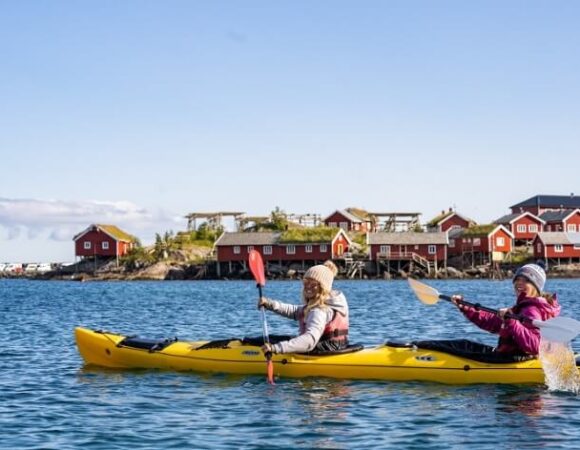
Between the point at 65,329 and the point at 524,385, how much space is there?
14.5 metres

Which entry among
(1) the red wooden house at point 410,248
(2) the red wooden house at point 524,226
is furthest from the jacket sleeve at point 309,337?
(2) the red wooden house at point 524,226

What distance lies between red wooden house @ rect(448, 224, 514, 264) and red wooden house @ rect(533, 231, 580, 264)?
2623 mm

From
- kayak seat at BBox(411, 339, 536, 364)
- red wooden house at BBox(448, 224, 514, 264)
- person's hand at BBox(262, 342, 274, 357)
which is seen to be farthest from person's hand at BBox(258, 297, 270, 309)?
red wooden house at BBox(448, 224, 514, 264)

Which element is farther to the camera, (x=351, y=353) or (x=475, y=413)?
(x=351, y=353)

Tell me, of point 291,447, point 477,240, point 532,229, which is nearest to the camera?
point 291,447

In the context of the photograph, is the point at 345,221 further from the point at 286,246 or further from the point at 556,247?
the point at 556,247

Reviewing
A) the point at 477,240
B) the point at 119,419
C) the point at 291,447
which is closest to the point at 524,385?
the point at 291,447

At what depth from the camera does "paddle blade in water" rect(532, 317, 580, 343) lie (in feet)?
37.8

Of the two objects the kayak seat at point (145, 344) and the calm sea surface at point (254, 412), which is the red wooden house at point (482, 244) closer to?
the calm sea surface at point (254, 412)

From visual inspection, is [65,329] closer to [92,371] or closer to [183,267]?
[92,371]

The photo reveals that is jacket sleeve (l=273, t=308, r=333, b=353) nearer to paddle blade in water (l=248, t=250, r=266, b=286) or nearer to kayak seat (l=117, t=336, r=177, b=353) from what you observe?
paddle blade in water (l=248, t=250, r=266, b=286)

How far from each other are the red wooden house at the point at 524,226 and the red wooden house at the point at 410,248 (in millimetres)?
11714

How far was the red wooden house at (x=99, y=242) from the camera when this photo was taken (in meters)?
83.9

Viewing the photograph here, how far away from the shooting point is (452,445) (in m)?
9.45
